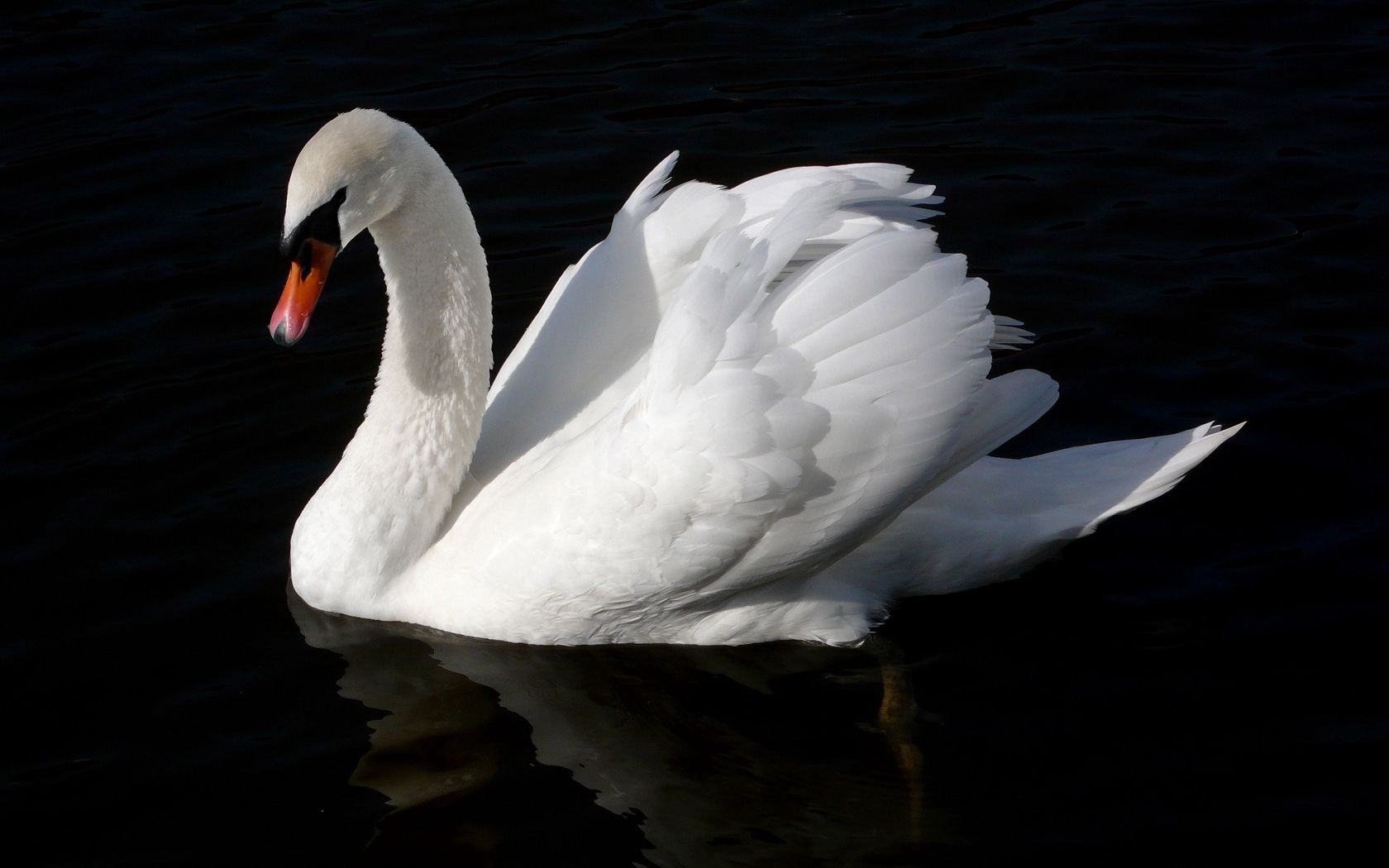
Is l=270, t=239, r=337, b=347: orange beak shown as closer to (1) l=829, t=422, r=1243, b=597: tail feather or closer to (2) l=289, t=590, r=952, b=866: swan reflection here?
(2) l=289, t=590, r=952, b=866: swan reflection

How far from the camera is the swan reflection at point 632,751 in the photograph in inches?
195

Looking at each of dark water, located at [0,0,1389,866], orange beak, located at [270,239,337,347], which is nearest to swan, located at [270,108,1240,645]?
orange beak, located at [270,239,337,347]

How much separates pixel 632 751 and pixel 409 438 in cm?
148

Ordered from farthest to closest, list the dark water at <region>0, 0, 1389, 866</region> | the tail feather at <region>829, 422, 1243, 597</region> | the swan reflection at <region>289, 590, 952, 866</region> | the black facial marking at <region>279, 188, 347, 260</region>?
1. the tail feather at <region>829, 422, 1243, 597</region>
2. the black facial marking at <region>279, 188, 347, 260</region>
3. the dark water at <region>0, 0, 1389, 866</region>
4. the swan reflection at <region>289, 590, 952, 866</region>

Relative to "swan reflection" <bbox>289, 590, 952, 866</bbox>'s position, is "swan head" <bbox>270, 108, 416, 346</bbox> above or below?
above

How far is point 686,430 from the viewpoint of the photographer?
504 cm

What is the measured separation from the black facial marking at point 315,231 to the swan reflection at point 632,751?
1520mm

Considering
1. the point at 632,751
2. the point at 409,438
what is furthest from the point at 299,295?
the point at 632,751

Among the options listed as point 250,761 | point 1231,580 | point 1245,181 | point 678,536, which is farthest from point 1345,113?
point 250,761

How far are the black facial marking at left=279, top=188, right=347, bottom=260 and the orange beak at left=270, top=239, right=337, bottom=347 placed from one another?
0.01m

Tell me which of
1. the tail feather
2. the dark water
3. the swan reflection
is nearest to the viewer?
the swan reflection

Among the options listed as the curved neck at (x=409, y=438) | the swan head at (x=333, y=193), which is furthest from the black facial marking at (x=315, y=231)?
the curved neck at (x=409, y=438)

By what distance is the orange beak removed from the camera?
17.4 ft

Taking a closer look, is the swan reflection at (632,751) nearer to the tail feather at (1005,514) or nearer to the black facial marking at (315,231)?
the tail feather at (1005,514)
